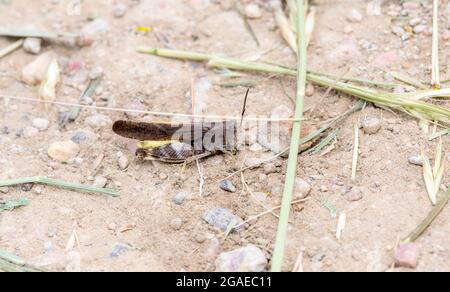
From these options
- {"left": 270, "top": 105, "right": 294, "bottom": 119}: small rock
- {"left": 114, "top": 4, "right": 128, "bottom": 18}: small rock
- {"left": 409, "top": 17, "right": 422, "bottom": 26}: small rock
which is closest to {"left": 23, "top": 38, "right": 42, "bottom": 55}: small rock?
{"left": 114, "top": 4, "right": 128, "bottom": 18}: small rock

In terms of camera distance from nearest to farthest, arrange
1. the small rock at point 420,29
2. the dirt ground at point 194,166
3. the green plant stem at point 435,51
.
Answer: the dirt ground at point 194,166, the green plant stem at point 435,51, the small rock at point 420,29

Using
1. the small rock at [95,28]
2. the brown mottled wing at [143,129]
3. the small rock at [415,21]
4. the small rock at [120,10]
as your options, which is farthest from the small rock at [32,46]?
the small rock at [415,21]

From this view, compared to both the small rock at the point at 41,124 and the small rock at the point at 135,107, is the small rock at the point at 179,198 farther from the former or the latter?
the small rock at the point at 41,124

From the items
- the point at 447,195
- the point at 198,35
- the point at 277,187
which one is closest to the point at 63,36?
the point at 198,35

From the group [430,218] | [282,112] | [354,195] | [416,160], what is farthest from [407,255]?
[282,112]

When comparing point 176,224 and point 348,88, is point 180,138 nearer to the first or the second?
point 176,224
